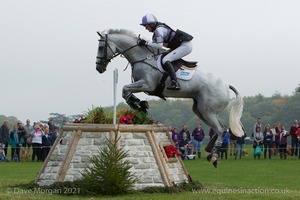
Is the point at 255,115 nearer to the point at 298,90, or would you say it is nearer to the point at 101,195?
the point at 298,90

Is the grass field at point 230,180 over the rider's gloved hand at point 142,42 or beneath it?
beneath

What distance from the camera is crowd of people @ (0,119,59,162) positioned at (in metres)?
27.3

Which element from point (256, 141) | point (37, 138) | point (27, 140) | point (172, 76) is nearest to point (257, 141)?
point (256, 141)

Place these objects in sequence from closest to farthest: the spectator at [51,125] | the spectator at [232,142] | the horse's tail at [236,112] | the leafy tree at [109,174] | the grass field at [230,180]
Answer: the leafy tree at [109,174] < the grass field at [230,180] < the horse's tail at [236,112] < the spectator at [51,125] < the spectator at [232,142]

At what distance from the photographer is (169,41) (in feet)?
46.4

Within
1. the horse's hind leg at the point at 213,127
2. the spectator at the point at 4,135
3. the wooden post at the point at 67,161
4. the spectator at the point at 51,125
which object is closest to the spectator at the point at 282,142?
the spectator at the point at 51,125

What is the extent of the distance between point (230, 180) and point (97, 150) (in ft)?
23.9

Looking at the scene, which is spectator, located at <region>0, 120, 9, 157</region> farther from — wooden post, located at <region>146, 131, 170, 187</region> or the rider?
wooden post, located at <region>146, 131, 170, 187</region>

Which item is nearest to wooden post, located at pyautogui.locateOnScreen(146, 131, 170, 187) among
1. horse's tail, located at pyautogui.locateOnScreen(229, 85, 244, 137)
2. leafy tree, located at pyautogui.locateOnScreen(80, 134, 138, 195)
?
leafy tree, located at pyautogui.locateOnScreen(80, 134, 138, 195)

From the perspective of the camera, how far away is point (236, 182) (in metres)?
19.2

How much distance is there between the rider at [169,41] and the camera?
13.7 meters

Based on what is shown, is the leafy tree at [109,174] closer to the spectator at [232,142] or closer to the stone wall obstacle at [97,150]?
the stone wall obstacle at [97,150]

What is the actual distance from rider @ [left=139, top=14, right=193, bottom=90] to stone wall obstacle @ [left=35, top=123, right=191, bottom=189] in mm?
1179

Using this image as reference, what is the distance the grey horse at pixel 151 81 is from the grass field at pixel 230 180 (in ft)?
4.18
